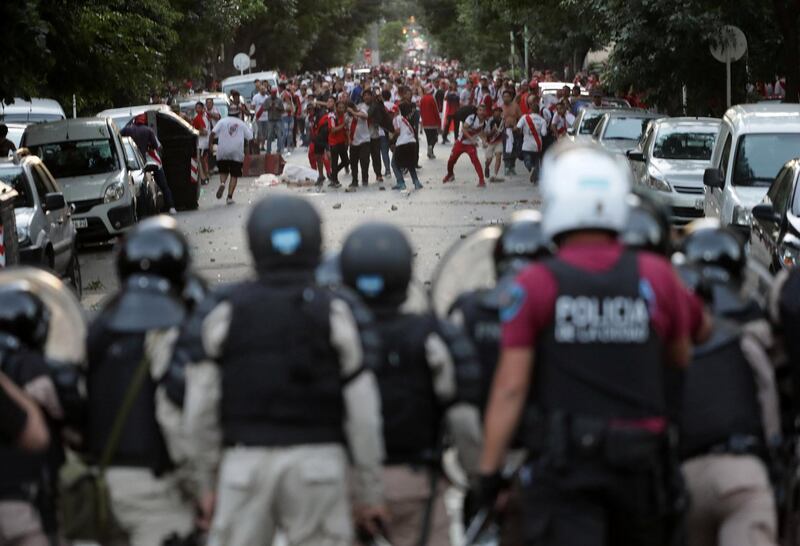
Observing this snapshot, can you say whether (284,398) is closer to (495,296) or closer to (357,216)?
(495,296)

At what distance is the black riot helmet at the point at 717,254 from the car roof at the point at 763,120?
11068 mm

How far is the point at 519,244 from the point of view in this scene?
5.97 meters

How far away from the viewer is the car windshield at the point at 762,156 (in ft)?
53.9

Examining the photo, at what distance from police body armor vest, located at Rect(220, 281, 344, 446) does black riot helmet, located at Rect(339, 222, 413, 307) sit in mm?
591

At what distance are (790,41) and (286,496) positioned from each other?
73.2 feet

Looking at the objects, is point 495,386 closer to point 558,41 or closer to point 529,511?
point 529,511

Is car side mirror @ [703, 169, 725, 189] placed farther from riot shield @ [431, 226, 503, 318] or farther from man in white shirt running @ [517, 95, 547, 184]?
man in white shirt running @ [517, 95, 547, 184]

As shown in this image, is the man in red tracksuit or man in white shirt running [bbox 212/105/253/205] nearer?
man in white shirt running [bbox 212/105/253/205]

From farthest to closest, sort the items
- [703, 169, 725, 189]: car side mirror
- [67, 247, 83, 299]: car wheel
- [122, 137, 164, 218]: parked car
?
[122, 137, 164, 218]: parked car < [67, 247, 83, 299]: car wheel < [703, 169, 725, 189]: car side mirror

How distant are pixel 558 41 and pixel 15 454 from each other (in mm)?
52282

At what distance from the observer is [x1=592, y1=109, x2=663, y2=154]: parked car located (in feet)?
87.1

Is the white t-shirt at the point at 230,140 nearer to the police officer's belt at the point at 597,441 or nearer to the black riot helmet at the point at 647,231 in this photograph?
the black riot helmet at the point at 647,231

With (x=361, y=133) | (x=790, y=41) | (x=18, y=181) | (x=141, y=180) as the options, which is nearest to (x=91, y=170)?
(x=141, y=180)

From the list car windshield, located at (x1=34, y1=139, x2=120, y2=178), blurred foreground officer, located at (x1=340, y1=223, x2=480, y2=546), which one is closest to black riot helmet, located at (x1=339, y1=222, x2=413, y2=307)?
blurred foreground officer, located at (x1=340, y1=223, x2=480, y2=546)
